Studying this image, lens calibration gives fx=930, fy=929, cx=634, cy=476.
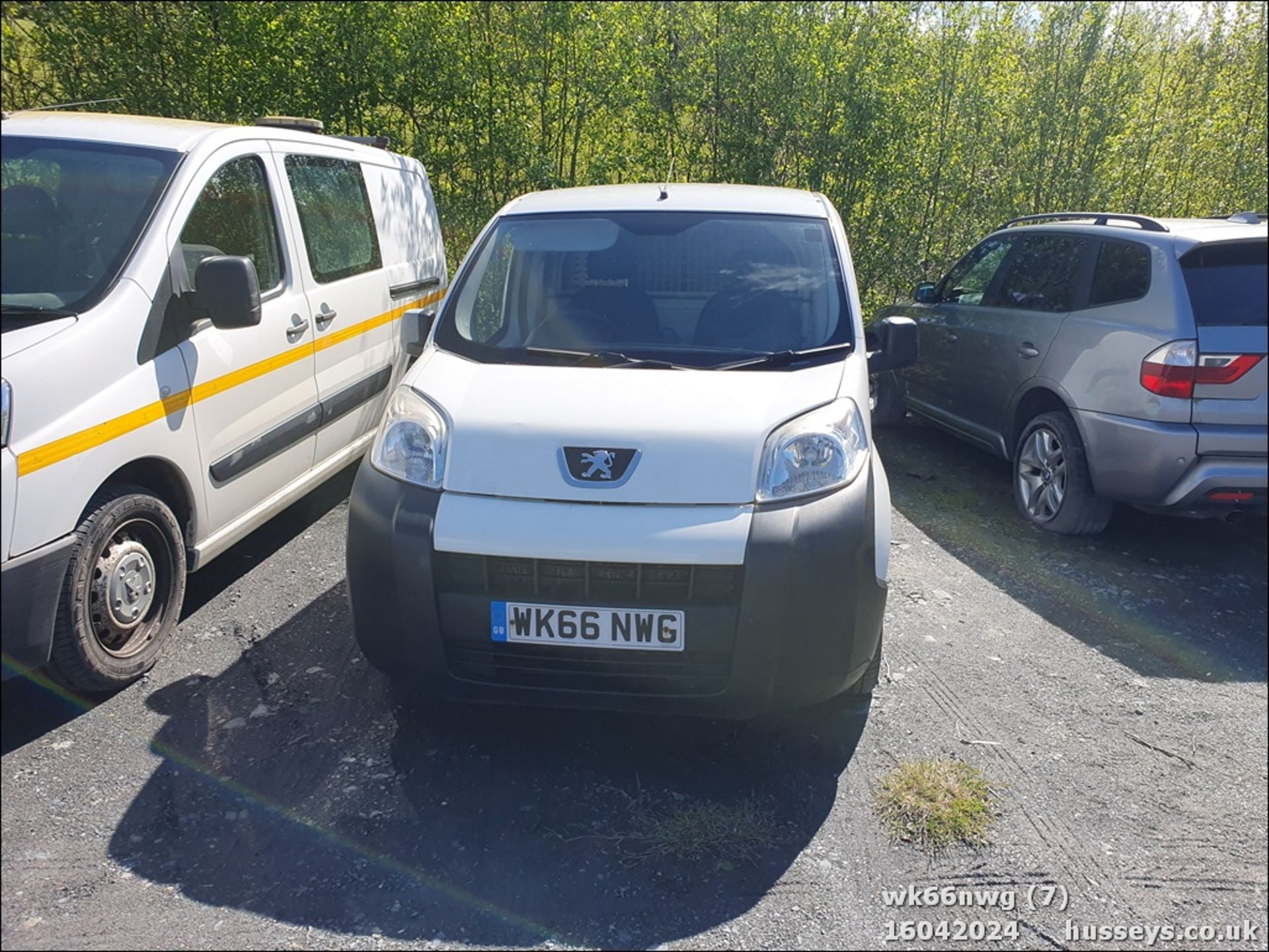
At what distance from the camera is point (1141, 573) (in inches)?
167

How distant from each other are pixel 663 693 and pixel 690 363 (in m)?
1.20

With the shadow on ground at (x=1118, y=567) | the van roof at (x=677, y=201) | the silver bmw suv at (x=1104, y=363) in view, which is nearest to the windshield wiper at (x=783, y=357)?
the van roof at (x=677, y=201)

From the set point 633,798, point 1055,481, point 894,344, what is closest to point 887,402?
point 1055,481

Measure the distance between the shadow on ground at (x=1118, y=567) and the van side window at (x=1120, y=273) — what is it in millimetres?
852

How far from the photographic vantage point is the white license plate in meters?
2.66

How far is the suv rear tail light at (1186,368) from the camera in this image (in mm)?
1523

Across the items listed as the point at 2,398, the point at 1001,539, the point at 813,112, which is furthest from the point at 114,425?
the point at 813,112

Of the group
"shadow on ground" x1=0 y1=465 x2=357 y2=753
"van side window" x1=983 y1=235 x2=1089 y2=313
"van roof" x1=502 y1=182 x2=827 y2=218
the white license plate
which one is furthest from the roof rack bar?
"van side window" x1=983 y1=235 x2=1089 y2=313

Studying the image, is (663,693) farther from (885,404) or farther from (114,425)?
(885,404)

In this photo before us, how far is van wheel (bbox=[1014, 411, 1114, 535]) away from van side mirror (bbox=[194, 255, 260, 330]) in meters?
3.54

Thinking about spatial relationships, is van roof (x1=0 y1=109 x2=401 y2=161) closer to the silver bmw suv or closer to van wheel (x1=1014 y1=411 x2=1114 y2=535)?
the silver bmw suv

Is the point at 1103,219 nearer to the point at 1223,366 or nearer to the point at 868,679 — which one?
the point at 868,679

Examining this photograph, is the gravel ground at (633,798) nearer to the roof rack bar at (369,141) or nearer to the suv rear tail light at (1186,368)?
the suv rear tail light at (1186,368)

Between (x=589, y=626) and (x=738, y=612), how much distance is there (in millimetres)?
430
